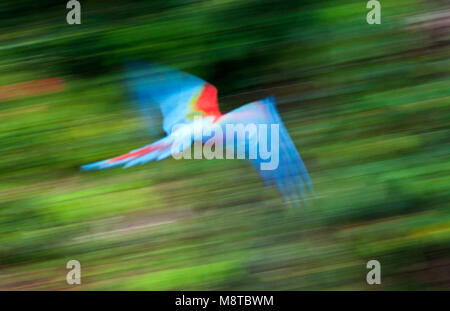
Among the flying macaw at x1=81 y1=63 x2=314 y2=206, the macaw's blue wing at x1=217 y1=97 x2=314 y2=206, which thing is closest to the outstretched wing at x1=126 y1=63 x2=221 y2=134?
the flying macaw at x1=81 y1=63 x2=314 y2=206

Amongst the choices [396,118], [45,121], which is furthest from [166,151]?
[396,118]

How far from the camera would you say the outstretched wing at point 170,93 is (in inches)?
87.5

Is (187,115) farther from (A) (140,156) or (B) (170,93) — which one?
(A) (140,156)

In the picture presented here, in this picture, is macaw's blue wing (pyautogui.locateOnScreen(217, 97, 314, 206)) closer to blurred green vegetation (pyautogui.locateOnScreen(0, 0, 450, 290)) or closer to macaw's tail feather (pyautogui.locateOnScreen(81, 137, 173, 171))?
blurred green vegetation (pyautogui.locateOnScreen(0, 0, 450, 290))

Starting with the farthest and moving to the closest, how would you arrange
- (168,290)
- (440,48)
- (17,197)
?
(440,48)
(17,197)
(168,290)

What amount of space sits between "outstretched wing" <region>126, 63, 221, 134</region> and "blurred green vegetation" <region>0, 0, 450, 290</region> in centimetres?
4

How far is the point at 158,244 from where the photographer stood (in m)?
2.05

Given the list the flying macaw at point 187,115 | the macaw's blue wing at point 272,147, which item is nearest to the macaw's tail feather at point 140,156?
the flying macaw at point 187,115

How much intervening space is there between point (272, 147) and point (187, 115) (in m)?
0.35

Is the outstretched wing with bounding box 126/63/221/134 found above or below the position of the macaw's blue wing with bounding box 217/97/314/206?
above

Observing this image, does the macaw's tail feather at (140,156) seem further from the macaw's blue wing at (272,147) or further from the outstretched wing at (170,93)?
the macaw's blue wing at (272,147)

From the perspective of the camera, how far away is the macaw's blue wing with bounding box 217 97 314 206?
2115 millimetres

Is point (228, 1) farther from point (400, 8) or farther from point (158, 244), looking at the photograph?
point (158, 244)

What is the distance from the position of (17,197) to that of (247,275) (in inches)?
34.1
